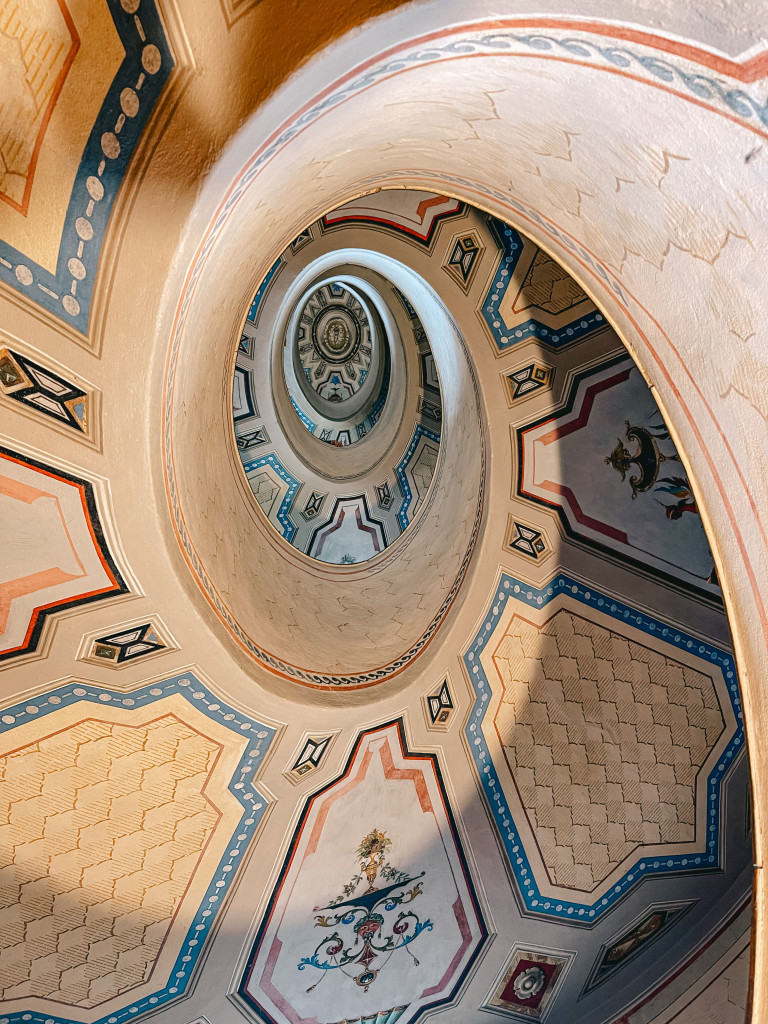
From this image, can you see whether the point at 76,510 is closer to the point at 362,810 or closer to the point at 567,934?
the point at 362,810

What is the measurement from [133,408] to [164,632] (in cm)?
123

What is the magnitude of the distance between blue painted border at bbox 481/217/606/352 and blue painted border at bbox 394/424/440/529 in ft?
8.87

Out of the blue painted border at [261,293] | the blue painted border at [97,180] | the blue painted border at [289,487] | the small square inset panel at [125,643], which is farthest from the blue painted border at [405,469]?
the blue painted border at [97,180]

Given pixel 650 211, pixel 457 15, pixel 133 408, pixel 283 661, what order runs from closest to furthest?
1. pixel 457 15
2. pixel 650 211
3. pixel 133 408
4. pixel 283 661

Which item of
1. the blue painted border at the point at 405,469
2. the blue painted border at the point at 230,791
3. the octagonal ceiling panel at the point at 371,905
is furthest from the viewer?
the blue painted border at the point at 405,469

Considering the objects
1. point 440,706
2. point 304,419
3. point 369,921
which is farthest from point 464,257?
point 369,921

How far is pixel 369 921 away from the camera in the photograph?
5.00 meters

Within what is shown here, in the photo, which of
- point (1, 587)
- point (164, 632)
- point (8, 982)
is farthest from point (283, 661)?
point (8, 982)

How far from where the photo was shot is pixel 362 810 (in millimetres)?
4832

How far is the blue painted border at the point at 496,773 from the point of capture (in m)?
5.02

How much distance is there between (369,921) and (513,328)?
4143mm

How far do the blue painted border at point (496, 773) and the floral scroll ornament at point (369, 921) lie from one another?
2.48 ft

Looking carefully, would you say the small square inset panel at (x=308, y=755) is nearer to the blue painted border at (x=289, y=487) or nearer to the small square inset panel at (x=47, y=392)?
the small square inset panel at (x=47, y=392)

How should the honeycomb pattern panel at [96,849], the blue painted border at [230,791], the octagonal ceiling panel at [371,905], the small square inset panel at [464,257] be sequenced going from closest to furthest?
the honeycomb pattern panel at [96,849], the blue painted border at [230,791], the small square inset panel at [464,257], the octagonal ceiling panel at [371,905]
